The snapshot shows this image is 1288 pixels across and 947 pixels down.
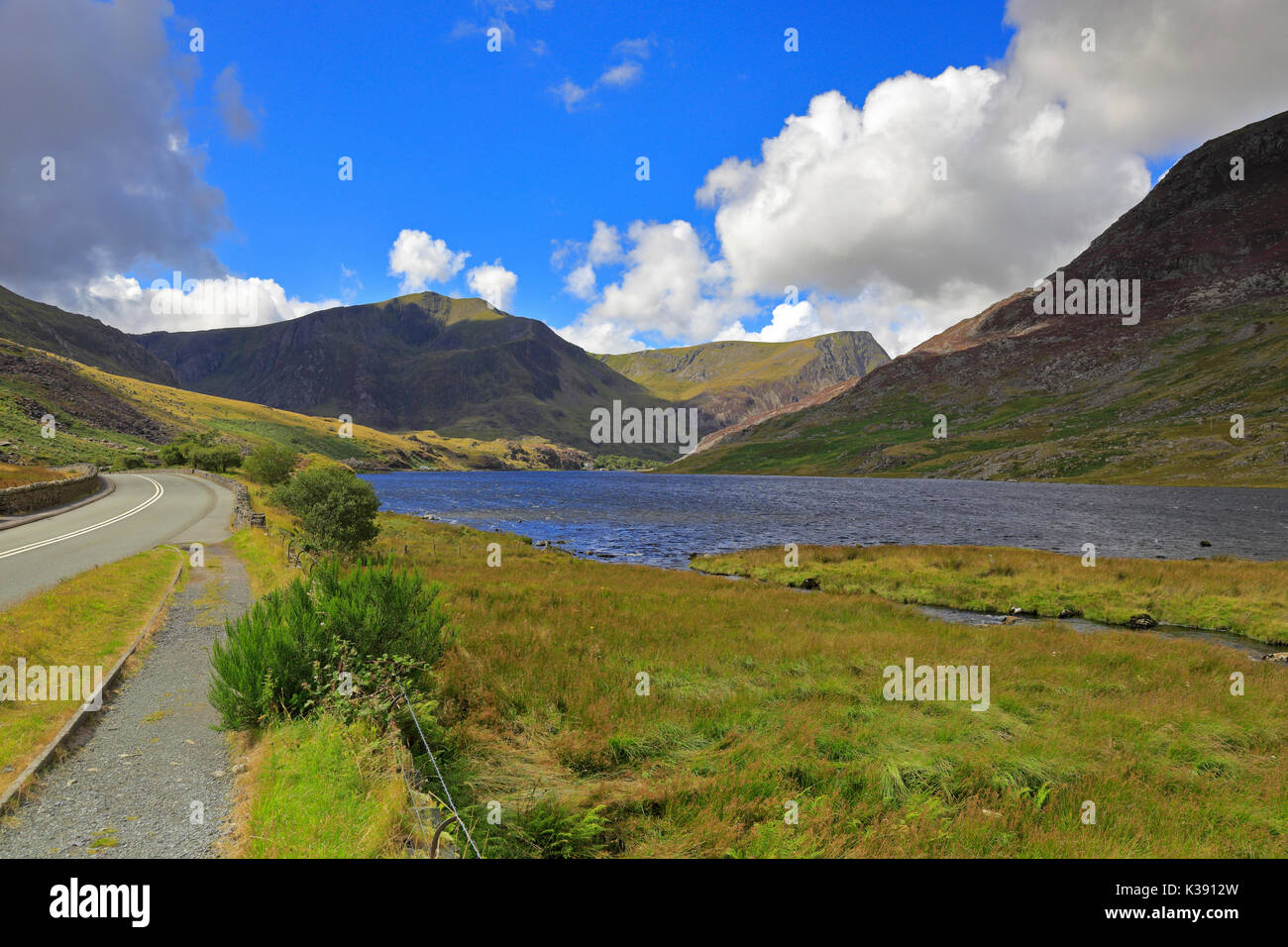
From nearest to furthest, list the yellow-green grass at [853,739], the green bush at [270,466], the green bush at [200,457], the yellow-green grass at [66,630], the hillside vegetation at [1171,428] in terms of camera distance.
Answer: the yellow-green grass at [853,739] < the yellow-green grass at [66,630] < the green bush at [270,466] < the green bush at [200,457] < the hillside vegetation at [1171,428]

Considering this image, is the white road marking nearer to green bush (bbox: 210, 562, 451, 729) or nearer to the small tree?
green bush (bbox: 210, 562, 451, 729)

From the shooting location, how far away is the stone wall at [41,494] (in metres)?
31.0

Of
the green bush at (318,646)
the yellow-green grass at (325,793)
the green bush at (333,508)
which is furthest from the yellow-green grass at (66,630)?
the green bush at (333,508)

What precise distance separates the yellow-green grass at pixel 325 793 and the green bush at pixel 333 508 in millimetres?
28175

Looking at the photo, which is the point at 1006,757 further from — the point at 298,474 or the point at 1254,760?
the point at 298,474

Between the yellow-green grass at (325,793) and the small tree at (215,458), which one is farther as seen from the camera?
the small tree at (215,458)

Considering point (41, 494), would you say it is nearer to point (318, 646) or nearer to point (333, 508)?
point (333, 508)

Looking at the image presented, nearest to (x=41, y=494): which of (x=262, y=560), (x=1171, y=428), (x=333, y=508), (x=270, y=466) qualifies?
(x=333, y=508)

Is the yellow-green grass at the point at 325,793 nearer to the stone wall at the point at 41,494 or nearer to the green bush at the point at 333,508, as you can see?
the green bush at the point at 333,508

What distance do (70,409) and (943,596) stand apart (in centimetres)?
16454

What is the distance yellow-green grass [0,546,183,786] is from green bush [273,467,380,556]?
44.8 feet

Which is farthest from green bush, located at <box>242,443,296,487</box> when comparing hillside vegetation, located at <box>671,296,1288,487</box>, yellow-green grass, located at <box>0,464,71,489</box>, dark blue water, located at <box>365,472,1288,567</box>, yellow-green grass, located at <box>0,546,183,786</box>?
hillside vegetation, located at <box>671,296,1288,487</box>
